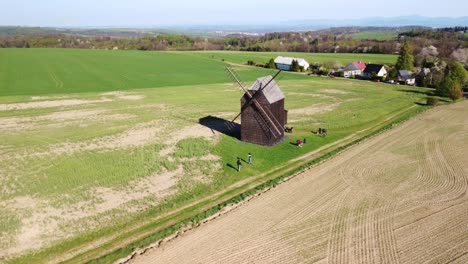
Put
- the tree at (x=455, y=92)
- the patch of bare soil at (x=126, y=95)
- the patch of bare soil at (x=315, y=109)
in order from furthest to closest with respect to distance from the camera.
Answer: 1. the tree at (x=455, y=92)
2. the patch of bare soil at (x=126, y=95)
3. the patch of bare soil at (x=315, y=109)

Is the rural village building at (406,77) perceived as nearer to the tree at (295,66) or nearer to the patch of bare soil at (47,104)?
the tree at (295,66)

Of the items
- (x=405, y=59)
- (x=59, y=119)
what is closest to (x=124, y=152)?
(x=59, y=119)

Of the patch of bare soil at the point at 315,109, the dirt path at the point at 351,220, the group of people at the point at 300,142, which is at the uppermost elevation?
the patch of bare soil at the point at 315,109

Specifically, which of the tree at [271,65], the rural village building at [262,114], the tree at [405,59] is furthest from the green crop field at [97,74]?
the rural village building at [262,114]

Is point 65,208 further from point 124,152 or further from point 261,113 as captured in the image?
point 261,113

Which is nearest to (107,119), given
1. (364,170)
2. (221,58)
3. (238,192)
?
(238,192)

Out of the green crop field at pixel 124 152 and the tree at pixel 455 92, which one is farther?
the tree at pixel 455 92

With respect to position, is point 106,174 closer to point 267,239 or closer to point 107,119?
point 267,239

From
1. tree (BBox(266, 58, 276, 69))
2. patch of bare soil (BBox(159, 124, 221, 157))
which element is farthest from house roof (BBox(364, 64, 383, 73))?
patch of bare soil (BBox(159, 124, 221, 157))
